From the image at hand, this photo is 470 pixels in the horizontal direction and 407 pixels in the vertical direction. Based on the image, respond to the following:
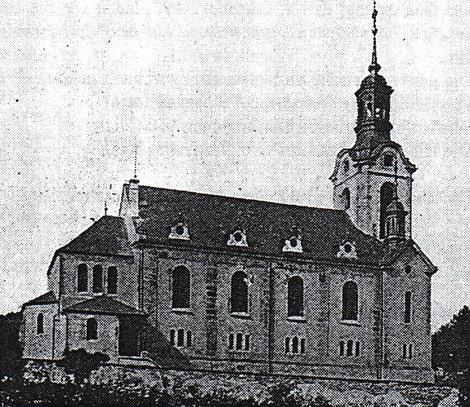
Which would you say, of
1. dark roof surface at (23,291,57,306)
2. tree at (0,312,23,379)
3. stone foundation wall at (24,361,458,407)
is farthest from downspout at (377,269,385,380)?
tree at (0,312,23,379)

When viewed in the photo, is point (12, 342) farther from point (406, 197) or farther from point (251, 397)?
point (406, 197)

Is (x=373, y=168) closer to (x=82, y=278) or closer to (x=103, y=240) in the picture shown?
(x=103, y=240)

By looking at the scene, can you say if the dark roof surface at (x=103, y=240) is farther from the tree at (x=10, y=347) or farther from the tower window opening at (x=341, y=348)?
the tower window opening at (x=341, y=348)

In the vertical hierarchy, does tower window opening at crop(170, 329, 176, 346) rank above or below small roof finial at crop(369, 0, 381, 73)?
below

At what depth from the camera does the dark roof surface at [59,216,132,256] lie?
5505 cm

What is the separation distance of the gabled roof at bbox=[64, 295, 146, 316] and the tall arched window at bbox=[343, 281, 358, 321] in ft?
46.9

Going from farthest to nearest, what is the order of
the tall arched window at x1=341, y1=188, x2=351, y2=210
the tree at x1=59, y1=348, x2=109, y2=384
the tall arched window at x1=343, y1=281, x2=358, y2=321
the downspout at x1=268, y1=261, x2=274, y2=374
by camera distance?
the tall arched window at x1=341, y1=188, x2=351, y2=210 < the tall arched window at x1=343, y1=281, x2=358, y2=321 < the downspout at x1=268, y1=261, x2=274, y2=374 < the tree at x1=59, y1=348, x2=109, y2=384

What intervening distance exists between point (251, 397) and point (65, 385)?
9.43 meters

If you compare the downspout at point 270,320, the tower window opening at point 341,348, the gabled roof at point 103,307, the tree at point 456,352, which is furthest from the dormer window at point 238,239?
the tree at point 456,352

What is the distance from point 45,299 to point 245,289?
41.3ft

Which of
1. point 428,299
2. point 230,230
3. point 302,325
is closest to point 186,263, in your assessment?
point 230,230

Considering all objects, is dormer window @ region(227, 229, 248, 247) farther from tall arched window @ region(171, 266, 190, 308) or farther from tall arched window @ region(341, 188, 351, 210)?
tall arched window @ region(341, 188, 351, 210)

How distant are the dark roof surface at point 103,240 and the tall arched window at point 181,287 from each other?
10.7 ft

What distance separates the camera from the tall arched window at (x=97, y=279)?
54594mm
